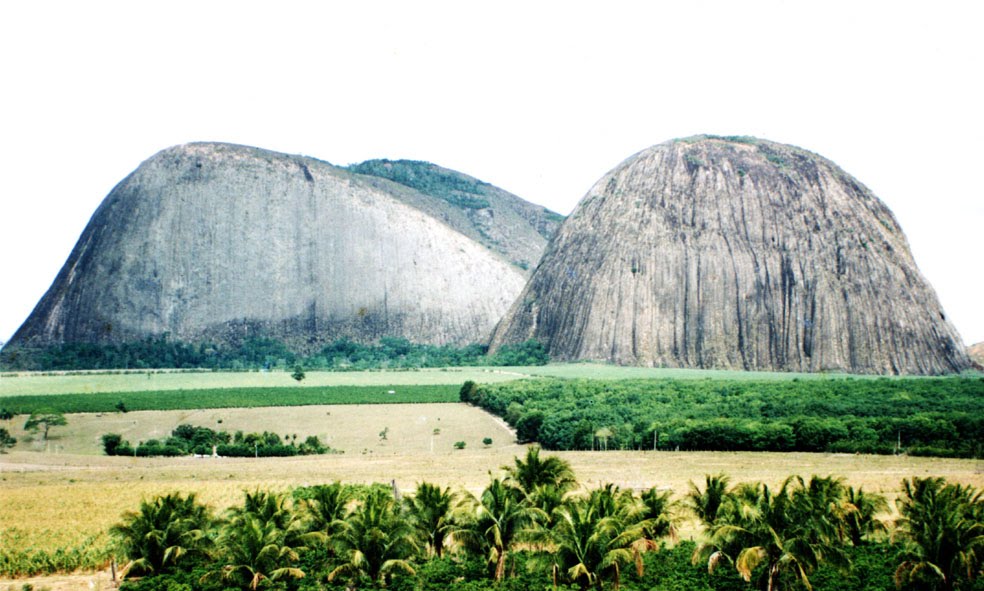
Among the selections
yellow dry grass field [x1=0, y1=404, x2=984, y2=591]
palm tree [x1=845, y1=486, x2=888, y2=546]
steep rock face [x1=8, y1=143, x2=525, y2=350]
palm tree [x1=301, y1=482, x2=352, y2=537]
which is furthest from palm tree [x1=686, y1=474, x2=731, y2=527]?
steep rock face [x1=8, y1=143, x2=525, y2=350]

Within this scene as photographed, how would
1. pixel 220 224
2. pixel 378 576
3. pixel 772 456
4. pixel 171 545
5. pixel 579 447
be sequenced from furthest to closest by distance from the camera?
1. pixel 220 224
2. pixel 579 447
3. pixel 772 456
4. pixel 171 545
5. pixel 378 576

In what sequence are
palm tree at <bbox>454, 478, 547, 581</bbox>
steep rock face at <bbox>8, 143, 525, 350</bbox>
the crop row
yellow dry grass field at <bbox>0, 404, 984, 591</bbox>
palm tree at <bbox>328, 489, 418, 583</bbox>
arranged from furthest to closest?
1. steep rock face at <bbox>8, 143, 525, 350</bbox>
2. the crop row
3. yellow dry grass field at <bbox>0, 404, 984, 591</bbox>
4. palm tree at <bbox>454, 478, 547, 581</bbox>
5. palm tree at <bbox>328, 489, 418, 583</bbox>

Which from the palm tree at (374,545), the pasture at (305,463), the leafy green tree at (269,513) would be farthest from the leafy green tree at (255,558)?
the pasture at (305,463)

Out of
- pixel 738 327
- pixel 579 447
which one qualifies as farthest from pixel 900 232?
pixel 579 447

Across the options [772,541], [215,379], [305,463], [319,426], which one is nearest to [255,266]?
[215,379]

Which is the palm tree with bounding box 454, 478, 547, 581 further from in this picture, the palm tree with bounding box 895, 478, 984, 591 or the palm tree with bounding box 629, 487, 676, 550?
the palm tree with bounding box 895, 478, 984, 591

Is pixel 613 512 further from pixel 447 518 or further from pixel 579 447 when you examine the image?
pixel 579 447

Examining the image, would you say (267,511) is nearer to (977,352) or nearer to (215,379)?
(215,379)

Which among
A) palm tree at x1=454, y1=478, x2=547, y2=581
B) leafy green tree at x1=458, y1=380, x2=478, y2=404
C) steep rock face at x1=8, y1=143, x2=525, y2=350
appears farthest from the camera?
steep rock face at x1=8, y1=143, x2=525, y2=350
